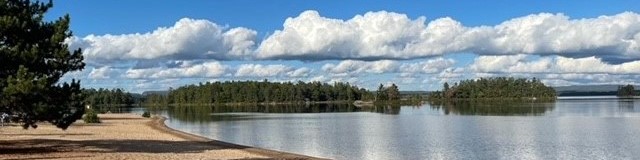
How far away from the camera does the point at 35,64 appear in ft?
72.3

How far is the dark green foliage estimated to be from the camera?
20.9 meters

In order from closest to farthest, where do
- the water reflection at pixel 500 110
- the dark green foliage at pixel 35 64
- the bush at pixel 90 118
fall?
the dark green foliage at pixel 35 64 → the bush at pixel 90 118 → the water reflection at pixel 500 110

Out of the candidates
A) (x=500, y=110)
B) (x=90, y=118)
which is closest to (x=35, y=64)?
(x=90, y=118)

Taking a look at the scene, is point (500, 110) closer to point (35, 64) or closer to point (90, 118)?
point (90, 118)

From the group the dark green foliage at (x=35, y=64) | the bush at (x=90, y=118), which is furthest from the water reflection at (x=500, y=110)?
the dark green foliage at (x=35, y=64)

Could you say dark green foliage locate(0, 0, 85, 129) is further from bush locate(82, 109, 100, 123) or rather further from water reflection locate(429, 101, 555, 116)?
water reflection locate(429, 101, 555, 116)

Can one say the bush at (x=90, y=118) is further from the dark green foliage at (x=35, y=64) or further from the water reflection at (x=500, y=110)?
the water reflection at (x=500, y=110)

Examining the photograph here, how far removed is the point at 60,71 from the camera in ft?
75.5

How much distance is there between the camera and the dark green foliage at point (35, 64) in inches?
824

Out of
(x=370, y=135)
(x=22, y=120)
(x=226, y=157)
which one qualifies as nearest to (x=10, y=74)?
(x=22, y=120)

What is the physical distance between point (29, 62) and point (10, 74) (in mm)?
662

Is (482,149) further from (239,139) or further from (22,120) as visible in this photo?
(22,120)

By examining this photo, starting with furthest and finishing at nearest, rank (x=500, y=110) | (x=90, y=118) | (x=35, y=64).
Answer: (x=500, y=110) < (x=90, y=118) < (x=35, y=64)

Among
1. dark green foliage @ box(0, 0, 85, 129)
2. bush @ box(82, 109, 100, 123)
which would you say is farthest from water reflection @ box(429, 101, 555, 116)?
dark green foliage @ box(0, 0, 85, 129)
